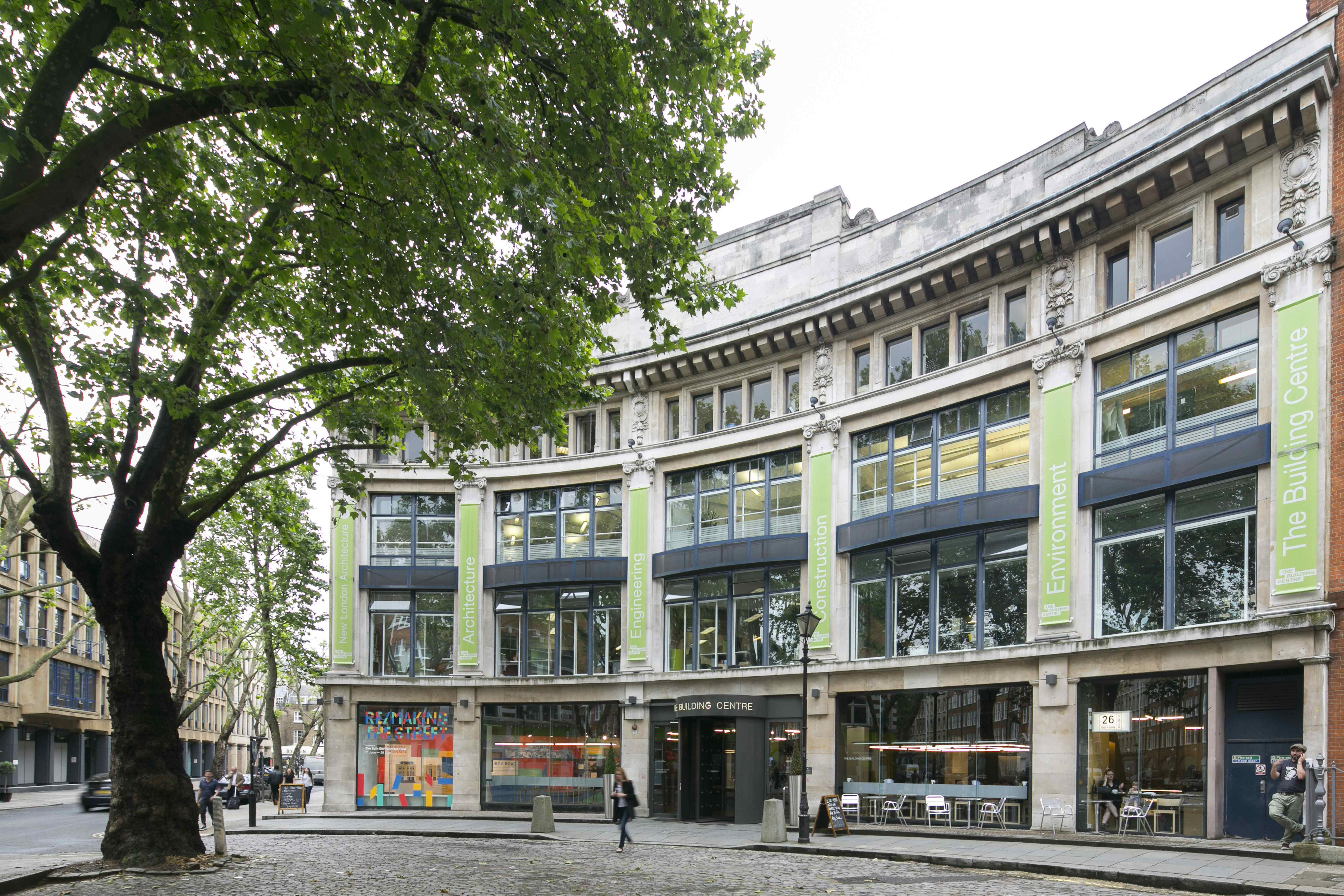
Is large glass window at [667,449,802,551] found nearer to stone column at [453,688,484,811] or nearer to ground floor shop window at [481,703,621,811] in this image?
ground floor shop window at [481,703,621,811]

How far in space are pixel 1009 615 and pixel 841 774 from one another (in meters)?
6.09

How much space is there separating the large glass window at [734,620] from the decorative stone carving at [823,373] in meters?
4.61

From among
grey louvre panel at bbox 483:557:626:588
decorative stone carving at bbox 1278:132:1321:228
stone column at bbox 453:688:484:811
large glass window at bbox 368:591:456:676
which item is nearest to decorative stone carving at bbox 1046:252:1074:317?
decorative stone carving at bbox 1278:132:1321:228

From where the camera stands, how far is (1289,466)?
59.4 ft

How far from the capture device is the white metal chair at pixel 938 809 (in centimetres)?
2333

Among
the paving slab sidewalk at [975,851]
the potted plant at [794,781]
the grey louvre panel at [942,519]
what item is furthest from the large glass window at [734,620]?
the paving slab sidewalk at [975,851]

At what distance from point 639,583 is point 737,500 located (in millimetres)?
3976

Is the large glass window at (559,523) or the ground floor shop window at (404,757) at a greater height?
the large glass window at (559,523)

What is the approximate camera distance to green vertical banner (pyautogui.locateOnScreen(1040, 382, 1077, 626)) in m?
21.7

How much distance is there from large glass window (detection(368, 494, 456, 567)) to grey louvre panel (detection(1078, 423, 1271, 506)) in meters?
20.0

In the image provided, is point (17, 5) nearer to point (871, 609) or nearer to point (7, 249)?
point (7, 249)

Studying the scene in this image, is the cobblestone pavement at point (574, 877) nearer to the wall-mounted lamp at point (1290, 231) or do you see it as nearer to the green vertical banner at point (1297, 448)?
the green vertical banner at point (1297, 448)

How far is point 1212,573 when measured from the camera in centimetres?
1939

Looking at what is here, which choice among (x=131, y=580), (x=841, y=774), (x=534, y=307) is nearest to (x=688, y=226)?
(x=534, y=307)
